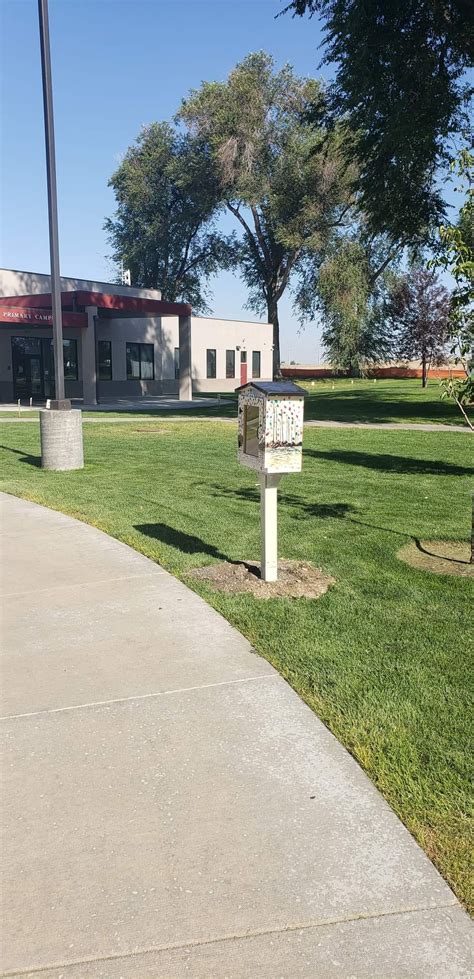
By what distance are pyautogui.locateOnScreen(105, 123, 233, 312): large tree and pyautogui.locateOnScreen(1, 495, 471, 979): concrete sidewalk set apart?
51.1 metres

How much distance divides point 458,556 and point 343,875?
4.63m

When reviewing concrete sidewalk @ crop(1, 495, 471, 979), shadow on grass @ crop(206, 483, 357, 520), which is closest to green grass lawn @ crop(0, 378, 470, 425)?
shadow on grass @ crop(206, 483, 357, 520)

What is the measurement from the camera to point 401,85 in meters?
17.6

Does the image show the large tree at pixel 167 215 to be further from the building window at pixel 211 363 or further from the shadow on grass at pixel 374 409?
the shadow on grass at pixel 374 409

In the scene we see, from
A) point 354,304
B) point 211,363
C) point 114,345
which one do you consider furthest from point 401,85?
point 211,363

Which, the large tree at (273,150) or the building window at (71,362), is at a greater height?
the large tree at (273,150)

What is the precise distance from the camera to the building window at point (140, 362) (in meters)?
41.8

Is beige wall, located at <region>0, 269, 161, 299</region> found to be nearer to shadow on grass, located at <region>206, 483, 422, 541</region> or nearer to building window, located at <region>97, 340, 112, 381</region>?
building window, located at <region>97, 340, 112, 381</region>

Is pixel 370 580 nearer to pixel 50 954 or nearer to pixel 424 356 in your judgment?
pixel 50 954

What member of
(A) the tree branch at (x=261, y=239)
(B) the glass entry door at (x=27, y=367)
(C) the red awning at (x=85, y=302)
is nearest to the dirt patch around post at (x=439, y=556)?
(C) the red awning at (x=85, y=302)

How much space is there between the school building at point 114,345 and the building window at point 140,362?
0.05m

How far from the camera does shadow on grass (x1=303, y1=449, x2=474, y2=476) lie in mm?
12625

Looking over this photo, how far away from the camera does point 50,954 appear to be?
2.34 meters

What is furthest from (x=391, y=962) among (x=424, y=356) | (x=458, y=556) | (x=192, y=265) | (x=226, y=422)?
(x=192, y=265)
